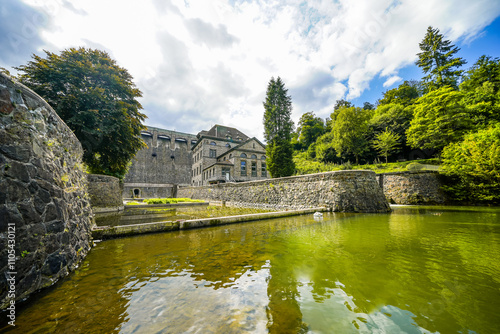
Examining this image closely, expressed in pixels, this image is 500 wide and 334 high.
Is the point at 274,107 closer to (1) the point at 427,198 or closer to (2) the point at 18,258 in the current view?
(1) the point at 427,198

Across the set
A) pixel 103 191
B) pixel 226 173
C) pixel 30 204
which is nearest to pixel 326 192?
pixel 30 204

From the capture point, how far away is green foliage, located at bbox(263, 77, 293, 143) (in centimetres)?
2319

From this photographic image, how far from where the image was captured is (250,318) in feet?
5.55

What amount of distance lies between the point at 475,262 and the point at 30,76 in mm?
17083

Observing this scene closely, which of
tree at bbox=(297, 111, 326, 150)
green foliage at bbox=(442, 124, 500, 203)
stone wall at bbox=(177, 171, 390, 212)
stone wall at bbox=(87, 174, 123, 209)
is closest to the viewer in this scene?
stone wall at bbox=(177, 171, 390, 212)

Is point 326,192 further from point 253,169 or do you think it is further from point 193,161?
point 193,161

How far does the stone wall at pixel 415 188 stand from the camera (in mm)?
13664

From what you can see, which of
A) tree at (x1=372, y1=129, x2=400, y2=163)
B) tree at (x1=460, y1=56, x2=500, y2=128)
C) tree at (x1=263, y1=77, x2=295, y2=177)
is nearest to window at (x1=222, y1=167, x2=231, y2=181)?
tree at (x1=263, y1=77, x2=295, y2=177)

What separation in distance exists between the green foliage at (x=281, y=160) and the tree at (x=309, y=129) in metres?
21.8

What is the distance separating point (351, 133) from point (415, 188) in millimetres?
15121

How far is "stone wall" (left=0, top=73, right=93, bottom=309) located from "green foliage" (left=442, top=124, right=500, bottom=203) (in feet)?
64.0

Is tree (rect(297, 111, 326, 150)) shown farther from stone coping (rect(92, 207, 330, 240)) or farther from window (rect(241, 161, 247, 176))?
stone coping (rect(92, 207, 330, 240))

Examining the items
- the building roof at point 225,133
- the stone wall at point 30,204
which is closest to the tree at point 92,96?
the stone wall at point 30,204

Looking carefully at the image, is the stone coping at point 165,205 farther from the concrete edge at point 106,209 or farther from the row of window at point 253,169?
the row of window at point 253,169
